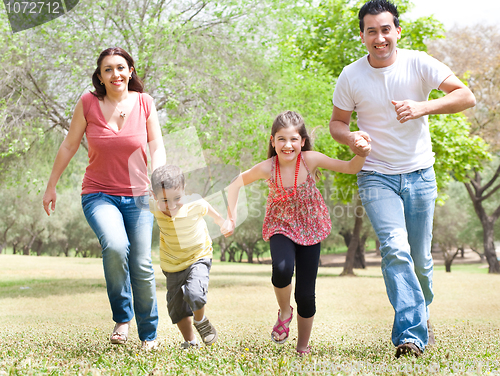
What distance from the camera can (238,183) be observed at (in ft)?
16.6

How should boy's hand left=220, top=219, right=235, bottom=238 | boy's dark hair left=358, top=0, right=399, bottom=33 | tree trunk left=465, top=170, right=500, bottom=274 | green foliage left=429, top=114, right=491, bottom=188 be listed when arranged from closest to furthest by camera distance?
boy's dark hair left=358, top=0, right=399, bottom=33 → boy's hand left=220, top=219, right=235, bottom=238 → green foliage left=429, top=114, right=491, bottom=188 → tree trunk left=465, top=170, right=500, bottom=274

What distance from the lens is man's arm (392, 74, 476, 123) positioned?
3973 mm

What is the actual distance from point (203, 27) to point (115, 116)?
1218cm

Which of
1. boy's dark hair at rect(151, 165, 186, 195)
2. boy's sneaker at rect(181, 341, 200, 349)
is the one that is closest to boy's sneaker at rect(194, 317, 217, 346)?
boy's sneaker at rect(181, 341, 200, 349)

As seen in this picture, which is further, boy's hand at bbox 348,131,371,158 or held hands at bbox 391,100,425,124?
boy's hand at bbox 348,131,371,158

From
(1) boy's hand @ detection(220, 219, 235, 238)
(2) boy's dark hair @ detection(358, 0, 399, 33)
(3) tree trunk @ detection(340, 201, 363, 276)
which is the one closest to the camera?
(2) boy's dark hair @ detection(358, 0, 399, 33)

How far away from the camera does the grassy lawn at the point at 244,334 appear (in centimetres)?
369

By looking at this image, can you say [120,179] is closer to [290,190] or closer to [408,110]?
[290,190]

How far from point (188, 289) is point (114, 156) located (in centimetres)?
136

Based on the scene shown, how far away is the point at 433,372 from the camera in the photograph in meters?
3.40

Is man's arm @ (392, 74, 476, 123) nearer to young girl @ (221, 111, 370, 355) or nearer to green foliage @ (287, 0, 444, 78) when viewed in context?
young girl @ (221, 111, 370, 355)

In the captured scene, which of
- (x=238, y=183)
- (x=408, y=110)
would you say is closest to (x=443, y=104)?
(x=408, y=110)

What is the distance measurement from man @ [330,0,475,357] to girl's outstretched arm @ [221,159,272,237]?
30.2 inches

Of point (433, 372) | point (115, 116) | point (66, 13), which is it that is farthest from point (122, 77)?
point (66, 13)
